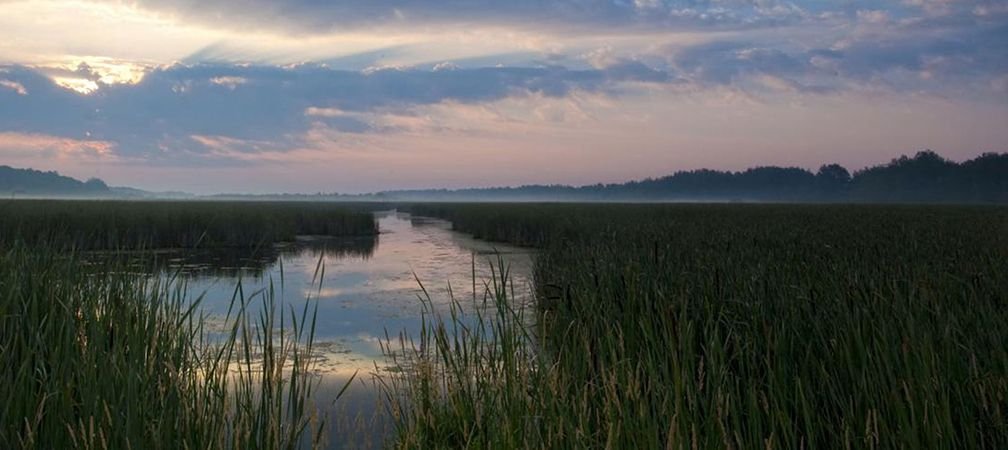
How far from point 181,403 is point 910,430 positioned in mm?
3565

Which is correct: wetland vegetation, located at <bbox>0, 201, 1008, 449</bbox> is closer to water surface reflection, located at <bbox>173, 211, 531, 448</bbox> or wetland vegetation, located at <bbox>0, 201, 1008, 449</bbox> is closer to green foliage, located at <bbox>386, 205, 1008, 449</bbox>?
green foliage, located at <bbox>386, 205, 1008, 449</bbox>

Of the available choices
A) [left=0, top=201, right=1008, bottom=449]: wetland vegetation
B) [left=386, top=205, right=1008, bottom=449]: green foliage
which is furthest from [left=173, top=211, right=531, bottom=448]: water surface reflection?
[left=386, top=205, right=1008, bottom=449]: green foliage

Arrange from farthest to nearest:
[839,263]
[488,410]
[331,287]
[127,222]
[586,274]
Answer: [127,222]
[331,287]
[586,274]
[839,263]
[488,410]

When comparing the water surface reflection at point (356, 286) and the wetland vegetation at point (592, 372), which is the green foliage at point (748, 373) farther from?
the water surface reflection at point (356, 286)

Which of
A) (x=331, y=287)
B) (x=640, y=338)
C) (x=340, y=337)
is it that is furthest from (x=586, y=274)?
(x=331, y=287)

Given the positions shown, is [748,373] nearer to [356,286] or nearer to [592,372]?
[592,372]

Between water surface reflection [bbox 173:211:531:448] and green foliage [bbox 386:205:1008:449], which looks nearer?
green foliage [bbox 386:205:1008:449]

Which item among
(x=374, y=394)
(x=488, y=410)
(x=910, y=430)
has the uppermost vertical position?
(x=910, y=430)

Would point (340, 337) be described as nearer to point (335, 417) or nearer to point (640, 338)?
point (335, 417)

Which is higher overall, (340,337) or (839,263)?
(839,263)

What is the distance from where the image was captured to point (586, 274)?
8164 millimetres

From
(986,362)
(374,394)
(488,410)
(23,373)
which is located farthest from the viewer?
(374,394)

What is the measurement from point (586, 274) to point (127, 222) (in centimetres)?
1882

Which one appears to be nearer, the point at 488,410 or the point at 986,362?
the point at 986,362
